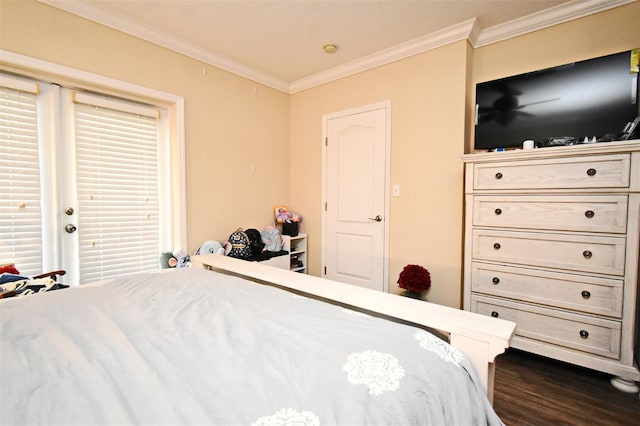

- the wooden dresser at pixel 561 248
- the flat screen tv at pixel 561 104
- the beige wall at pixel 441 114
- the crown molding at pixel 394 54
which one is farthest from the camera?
the crown molding at pixel 394 54

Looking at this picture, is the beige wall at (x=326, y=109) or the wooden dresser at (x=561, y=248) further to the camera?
the beige wall at (x=326, y=109)

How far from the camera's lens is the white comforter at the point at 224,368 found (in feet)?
2.02

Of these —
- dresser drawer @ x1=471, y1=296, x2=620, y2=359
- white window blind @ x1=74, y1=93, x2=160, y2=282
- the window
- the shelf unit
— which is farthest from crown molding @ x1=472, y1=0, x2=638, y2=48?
white window blind @ x1=74, y1=93, x2=160, y2=282

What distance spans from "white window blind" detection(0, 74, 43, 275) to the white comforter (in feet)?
4.18

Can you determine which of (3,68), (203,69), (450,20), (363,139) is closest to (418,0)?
(450,20)

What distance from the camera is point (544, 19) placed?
2.31m

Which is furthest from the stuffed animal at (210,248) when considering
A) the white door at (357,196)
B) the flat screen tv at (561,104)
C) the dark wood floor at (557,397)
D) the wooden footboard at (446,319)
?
the flat screen tv at (561,104)

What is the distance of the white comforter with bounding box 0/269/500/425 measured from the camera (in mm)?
615

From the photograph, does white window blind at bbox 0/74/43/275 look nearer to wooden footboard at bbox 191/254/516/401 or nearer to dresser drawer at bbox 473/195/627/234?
wooden footboard at bbox 191/254/516/401

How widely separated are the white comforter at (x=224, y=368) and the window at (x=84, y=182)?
1.32 meters

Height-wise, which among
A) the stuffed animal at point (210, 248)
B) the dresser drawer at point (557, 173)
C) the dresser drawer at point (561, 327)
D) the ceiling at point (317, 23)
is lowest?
the dresser drawer at point (561, 327)

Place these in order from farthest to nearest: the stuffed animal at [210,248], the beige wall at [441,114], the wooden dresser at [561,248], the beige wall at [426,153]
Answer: the stuffed animal at [210,248] < the beige wall at [426,153] < the beige wall at [441,114] < the wooden dresser at [561,248]

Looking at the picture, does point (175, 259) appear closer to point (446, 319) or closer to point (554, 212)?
point (446, 319)

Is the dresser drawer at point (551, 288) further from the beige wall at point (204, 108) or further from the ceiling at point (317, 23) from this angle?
the beige wall at point (204, 108)
